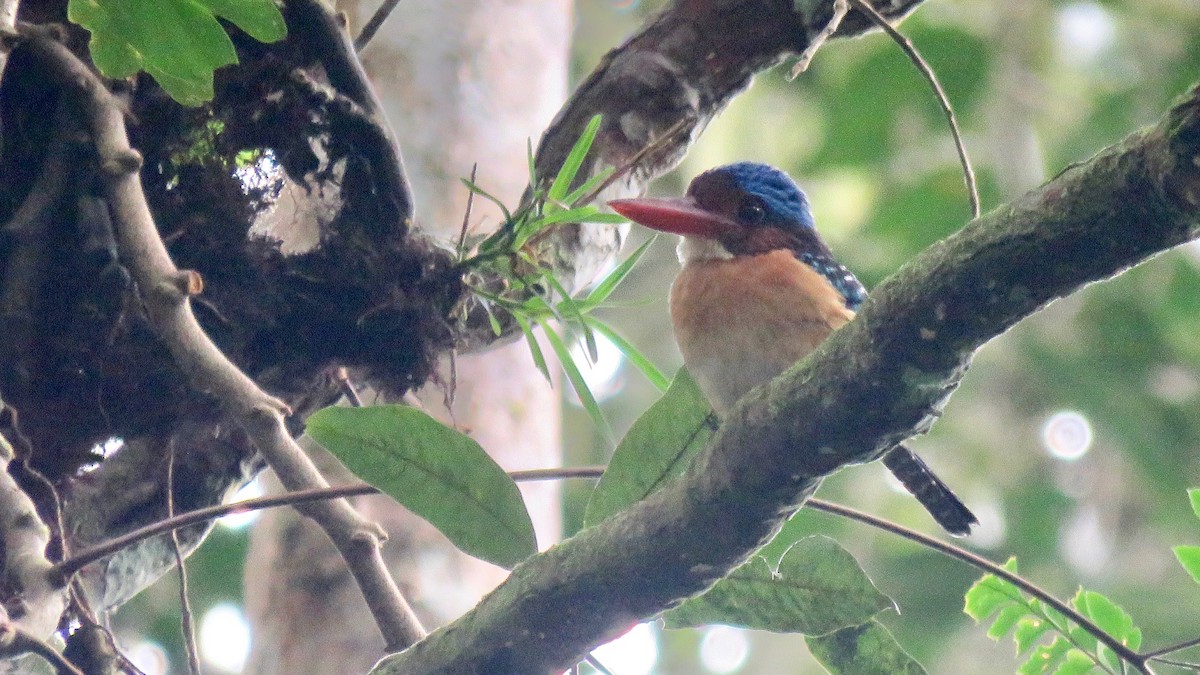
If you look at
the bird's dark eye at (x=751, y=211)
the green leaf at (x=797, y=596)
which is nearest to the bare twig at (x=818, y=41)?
the bird's dark eye at (x=751, y=211)

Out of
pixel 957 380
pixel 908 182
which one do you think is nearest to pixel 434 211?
pixel 957 380

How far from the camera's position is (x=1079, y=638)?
208 centimetres

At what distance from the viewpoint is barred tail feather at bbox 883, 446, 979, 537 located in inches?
111

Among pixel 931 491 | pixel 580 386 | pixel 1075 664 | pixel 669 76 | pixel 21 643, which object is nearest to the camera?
pixel 21 643

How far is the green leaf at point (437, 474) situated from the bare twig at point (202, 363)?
0.33ft

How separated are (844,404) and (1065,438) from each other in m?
6.85

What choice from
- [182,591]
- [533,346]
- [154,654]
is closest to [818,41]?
[533,346]

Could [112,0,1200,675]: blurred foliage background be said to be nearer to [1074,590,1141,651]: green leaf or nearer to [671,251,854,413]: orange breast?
[671,251,854,413]: orange breast

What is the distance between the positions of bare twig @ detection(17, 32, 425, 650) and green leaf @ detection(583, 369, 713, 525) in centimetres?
33

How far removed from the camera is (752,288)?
8.55 feet

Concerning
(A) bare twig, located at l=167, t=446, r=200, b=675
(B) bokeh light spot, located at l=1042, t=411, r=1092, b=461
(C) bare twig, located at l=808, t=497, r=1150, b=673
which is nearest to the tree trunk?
(A) bare twig, located at l=167, t=446, r=200, b=675

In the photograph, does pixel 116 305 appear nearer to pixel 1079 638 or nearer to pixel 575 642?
pixel 575 642

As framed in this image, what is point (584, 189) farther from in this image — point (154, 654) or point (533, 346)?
point (154, 654)

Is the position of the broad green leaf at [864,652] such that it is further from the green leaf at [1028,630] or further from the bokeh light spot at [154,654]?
the bokeh light spot at [154,654]
